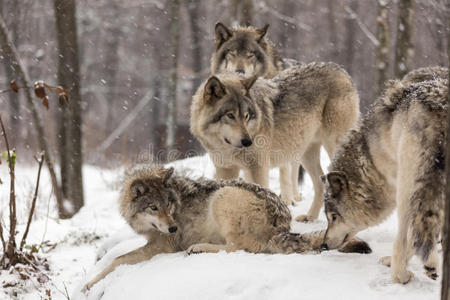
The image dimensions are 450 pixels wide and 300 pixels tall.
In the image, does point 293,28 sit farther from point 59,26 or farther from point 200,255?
point 200,255

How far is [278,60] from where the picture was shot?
7.64 m

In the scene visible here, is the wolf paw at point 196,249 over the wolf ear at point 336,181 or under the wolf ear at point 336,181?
under

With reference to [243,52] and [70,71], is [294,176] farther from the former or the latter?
[70,71]

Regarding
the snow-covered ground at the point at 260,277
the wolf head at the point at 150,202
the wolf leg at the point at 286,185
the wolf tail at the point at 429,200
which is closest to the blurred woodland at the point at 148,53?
the wolf leg at the point at 286,185

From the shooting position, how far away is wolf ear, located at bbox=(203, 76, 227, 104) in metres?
5.28

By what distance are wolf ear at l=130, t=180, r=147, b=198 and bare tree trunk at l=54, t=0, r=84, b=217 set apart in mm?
6036

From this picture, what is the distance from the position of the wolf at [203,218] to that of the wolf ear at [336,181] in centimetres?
52

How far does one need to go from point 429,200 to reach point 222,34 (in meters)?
4.98

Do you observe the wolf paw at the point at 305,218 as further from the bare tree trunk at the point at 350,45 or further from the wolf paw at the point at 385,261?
the bare tree trunk at the point at 350,45

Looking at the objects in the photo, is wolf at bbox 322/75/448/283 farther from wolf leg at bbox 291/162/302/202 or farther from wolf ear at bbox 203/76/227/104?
wolf leg at bbox 291/162/302/202

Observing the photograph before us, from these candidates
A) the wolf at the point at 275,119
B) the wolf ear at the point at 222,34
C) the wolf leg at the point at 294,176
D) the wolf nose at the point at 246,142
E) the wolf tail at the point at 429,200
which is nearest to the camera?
the wolf tail at the point at 429,200

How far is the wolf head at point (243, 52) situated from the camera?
7141 millimetres

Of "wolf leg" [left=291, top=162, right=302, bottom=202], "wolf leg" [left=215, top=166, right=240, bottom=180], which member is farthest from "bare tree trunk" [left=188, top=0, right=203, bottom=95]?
"wolf leg" [left=215, top=166, right=240, bottom=180]

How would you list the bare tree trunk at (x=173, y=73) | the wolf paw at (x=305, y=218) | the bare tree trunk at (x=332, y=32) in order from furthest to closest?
the bare tree trunk at (x=332, y=32)
the bare tree trunk at (x=173, y=73)
the wolf paw at (x=305, y=218)
